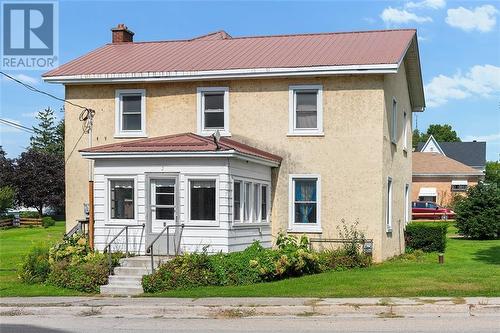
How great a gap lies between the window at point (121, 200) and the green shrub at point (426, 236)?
11.8 m

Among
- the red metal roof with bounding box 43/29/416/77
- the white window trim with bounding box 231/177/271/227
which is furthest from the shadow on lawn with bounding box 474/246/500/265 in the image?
the red metal roof with bounding box 43/29/416/77

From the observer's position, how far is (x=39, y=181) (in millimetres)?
58406

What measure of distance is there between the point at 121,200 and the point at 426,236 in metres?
12.4

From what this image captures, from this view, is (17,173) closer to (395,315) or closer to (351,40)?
(351,40)

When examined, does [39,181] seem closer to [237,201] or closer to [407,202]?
[407,202]

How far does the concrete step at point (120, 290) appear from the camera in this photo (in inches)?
626

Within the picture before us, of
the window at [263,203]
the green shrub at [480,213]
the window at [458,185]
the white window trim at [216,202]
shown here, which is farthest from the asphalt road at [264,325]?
the window at [458,185]

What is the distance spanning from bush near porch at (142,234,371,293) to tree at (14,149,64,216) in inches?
1741

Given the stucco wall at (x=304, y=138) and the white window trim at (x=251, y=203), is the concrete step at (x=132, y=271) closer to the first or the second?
the white window trim at (x=251, y=203)

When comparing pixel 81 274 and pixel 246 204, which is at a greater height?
pixel 246 204

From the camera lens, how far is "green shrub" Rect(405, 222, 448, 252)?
24781mm

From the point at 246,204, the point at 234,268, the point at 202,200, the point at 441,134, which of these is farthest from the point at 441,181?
the point at 441,134

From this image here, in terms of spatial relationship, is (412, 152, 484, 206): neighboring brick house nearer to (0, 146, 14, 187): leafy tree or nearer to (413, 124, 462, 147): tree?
(0, 146, 14, 187): leafy tree

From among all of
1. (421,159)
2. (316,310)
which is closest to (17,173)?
(421,159)
